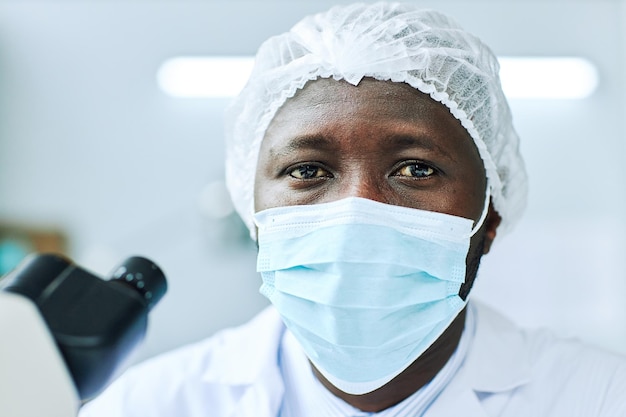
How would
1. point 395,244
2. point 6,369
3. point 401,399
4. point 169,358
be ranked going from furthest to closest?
point 169,358 → point 401,399 → point 395,244 → point 6,369

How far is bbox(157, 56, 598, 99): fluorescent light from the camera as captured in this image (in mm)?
2430

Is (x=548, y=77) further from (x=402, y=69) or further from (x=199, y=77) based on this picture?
(x=402, y=69)

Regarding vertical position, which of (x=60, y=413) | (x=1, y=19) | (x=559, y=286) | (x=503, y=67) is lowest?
(x=559, y=286)

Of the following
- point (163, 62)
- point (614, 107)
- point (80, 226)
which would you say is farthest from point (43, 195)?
point (614, 107)

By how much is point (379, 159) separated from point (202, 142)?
1.50m

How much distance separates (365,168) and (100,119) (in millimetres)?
1675

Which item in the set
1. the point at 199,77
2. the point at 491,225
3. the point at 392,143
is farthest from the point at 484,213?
the point at 199,77

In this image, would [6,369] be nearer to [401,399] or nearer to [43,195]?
[401,399]

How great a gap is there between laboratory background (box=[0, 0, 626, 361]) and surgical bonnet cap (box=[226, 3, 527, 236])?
120 cm

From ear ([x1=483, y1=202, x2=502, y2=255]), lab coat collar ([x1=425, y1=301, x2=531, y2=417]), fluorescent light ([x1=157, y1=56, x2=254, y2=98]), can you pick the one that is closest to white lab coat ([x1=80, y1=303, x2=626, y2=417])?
lab coat collar ([x1=425, y1=301, x2=531, y2=417])

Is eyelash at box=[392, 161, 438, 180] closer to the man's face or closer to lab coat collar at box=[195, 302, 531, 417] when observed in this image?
the man's face

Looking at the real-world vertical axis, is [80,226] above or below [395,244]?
below

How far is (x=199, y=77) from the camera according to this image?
97.2 inches

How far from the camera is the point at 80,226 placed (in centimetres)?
242
